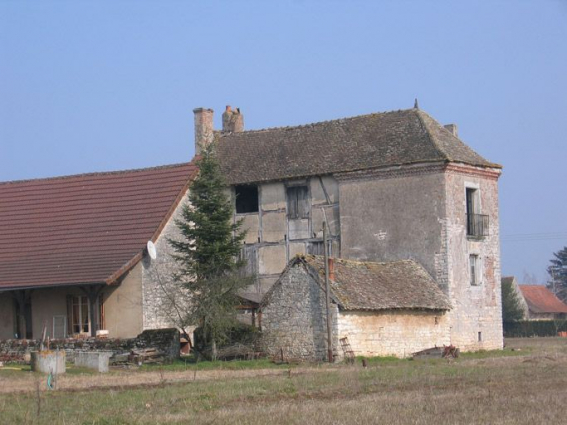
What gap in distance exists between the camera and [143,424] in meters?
18.1

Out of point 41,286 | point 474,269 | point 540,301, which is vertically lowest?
point 540,301

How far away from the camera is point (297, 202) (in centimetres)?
4756

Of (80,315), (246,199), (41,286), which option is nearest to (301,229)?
(246,199)

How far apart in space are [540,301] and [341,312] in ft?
195

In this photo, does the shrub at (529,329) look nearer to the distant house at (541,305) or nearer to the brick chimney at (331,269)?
the distant house at (541,305)

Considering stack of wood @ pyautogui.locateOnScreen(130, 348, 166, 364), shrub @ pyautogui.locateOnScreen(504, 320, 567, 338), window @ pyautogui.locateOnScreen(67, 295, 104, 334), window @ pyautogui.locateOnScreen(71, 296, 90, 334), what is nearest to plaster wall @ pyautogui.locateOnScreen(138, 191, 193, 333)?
window @ pyautogui.locateOnScreen(67, 295, 104, 334)

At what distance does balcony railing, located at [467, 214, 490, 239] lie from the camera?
45.8 meters

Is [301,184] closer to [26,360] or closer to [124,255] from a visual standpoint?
[124,255]

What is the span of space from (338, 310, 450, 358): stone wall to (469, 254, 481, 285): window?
Answer: 423 centimetres

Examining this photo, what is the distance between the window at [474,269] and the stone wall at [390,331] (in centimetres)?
423

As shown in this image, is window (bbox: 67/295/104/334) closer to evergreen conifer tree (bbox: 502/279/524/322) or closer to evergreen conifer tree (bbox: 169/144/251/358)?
evergreen conifer tree (bbox: 169/144/251/358)

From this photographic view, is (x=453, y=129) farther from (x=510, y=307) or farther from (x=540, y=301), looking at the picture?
(x=540, y=301)

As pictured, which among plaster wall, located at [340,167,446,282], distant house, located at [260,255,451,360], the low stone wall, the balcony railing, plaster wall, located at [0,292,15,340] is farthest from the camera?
the balcony railing

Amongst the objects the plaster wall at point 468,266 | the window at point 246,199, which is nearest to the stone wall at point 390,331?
the plaster wall at point 468,266
